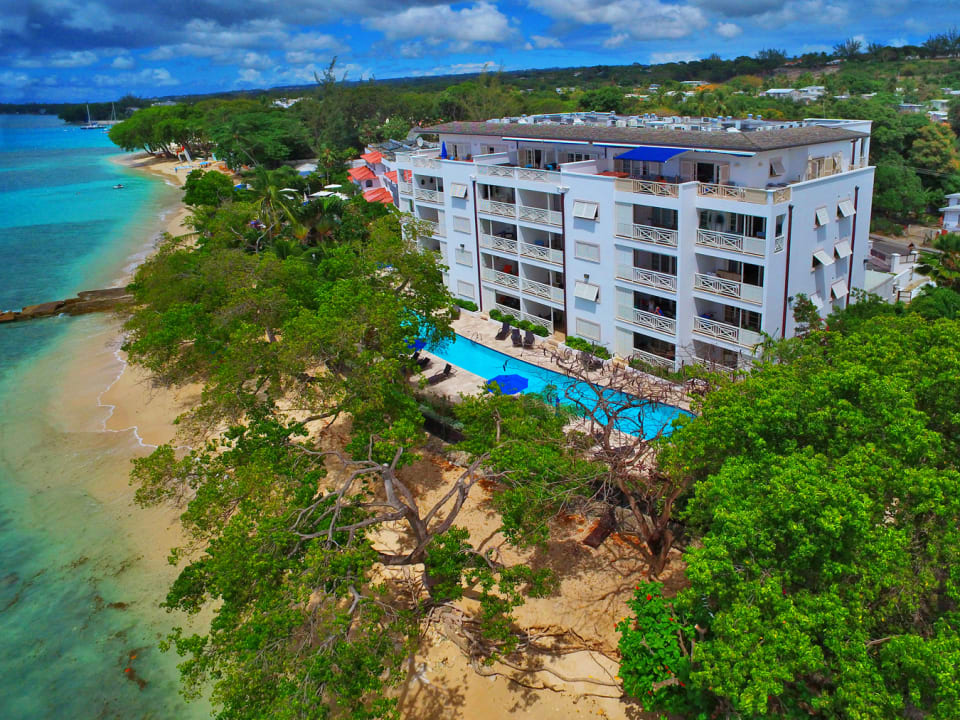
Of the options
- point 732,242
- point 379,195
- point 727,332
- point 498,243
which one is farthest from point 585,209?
point 379,195

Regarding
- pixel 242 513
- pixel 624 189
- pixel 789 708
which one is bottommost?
pixel 789 708

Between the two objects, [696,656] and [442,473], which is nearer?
[696,656]

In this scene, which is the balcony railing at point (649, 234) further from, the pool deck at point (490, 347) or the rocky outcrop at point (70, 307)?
the rocky outcrop at point (70, 307)

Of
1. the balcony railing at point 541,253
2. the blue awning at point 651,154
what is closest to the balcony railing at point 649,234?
the blue awning at point 651,154

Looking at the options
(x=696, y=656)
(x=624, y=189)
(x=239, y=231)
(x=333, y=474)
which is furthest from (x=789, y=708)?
(x=239, y=231)

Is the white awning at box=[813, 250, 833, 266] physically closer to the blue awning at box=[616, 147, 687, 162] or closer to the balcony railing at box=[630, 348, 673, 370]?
the blue awning at box=[616, 147, 687, 162]

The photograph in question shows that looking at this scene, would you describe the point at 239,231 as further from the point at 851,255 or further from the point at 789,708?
the point at 789,708
